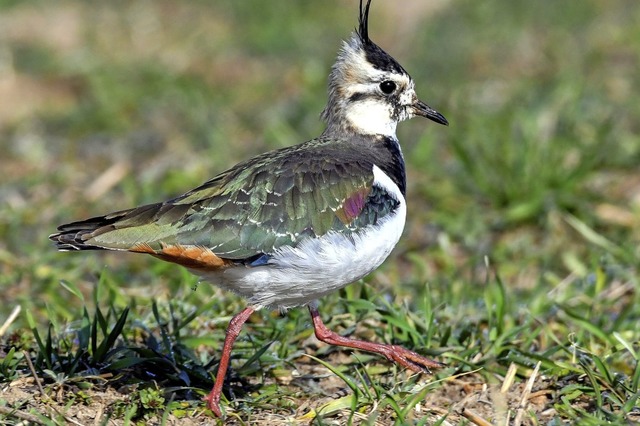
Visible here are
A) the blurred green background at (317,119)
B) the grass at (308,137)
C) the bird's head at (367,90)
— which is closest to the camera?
the grass at (308,137)

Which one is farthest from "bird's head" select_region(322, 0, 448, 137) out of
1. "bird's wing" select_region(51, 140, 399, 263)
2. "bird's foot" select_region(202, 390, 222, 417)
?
"bird's foot" select_region(202, 390, 222, 417)

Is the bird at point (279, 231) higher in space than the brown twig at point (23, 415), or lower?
higher

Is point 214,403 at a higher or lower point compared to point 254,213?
lower

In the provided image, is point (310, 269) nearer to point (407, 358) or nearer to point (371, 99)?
point (407, 358)

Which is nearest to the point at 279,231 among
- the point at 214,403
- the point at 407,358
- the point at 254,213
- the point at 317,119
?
the point at 254,213

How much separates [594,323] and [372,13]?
33.3 feet

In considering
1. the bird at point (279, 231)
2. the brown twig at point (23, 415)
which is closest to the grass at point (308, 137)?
the brown twig at point (23, 415)

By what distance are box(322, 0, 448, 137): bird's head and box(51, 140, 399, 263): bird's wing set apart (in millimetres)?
592

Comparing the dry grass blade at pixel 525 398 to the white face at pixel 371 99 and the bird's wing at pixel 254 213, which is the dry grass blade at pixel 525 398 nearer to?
the bird's wing at pixel 254 213

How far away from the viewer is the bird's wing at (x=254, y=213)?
4.89 meters

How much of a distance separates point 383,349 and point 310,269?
0.80 m

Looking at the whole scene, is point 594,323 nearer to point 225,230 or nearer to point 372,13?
point 225,230

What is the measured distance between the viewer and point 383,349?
213 inches

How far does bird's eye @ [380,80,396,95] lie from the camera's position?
234 inches
